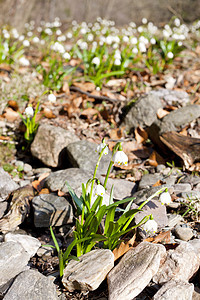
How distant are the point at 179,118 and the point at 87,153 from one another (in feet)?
4.32

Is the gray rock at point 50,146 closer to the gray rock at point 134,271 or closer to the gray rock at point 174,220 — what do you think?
the gray rock at point 174,220

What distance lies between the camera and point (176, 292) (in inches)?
78.9

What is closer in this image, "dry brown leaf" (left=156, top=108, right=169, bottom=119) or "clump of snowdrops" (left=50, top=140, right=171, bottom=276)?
"clump of snowdrops" (left=50, top=140, right=171, bottom=276)

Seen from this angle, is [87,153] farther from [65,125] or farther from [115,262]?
[115,262]

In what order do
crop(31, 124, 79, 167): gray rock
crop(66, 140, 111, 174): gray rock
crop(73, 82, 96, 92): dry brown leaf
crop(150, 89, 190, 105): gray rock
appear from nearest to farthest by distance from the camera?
crop(66, 140, 111, 174): gray rock < crop(31, 124, 79, 167): gray rock < crop(150, 89, 190, 105): gray rock < crop(73, 82, 96, 92): dry brown leaf

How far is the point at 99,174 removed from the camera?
353 centimetres

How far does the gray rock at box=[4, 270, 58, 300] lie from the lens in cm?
208

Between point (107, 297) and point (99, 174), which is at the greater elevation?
point (99, 174)

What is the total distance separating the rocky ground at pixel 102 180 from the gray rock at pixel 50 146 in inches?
0.5

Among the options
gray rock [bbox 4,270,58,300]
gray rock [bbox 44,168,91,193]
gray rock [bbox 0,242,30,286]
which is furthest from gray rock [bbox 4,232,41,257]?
gray rock [bbox 44,168,91,193]

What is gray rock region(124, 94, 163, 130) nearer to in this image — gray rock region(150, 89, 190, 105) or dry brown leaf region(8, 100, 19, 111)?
gray rock region(150, 89, 190, 105)

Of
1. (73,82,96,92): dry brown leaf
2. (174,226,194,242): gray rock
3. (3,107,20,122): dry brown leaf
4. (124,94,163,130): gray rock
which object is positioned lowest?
(174,226,194,242): gray rock

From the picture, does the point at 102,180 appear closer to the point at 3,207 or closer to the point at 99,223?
the point at 99,223

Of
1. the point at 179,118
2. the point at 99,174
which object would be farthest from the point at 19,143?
the point at 179,118
